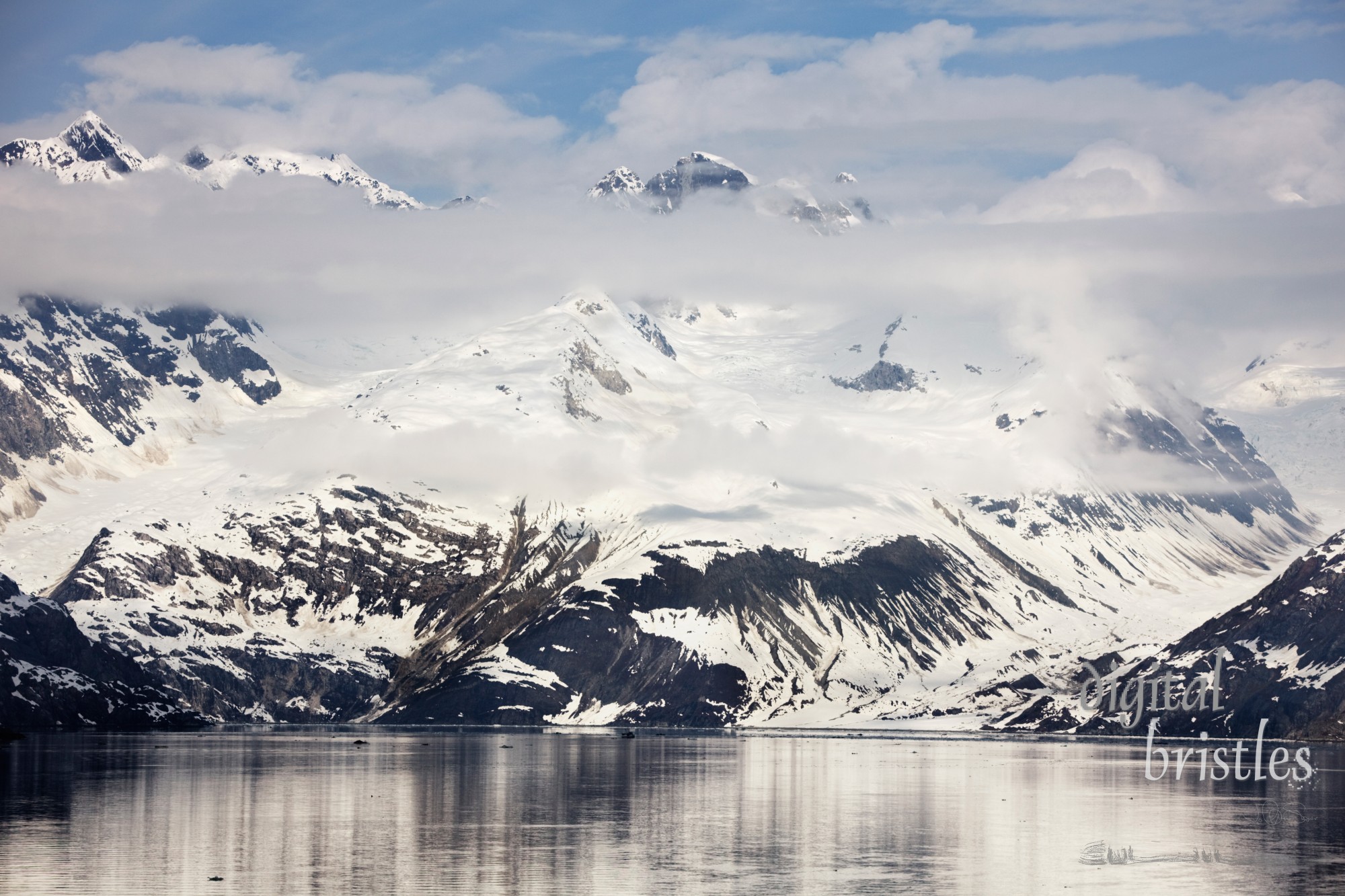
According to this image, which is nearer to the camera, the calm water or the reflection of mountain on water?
the calm water

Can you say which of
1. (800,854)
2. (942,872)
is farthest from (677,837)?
(942,872)

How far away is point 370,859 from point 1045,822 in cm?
7274

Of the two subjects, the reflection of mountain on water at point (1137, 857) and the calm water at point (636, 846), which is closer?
the calm water at point (636, 846)

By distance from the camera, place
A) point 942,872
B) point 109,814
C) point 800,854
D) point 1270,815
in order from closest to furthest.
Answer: point 942,872 < point 800,854 < point 109,814 < point 1270,815

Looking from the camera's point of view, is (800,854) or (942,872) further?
(800,854)

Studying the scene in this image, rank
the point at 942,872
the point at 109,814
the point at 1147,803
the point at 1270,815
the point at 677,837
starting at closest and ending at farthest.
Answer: the point at 942,872, the point at 677,837, the point at 109,814, the point at 1270,815, the point at 1147,803

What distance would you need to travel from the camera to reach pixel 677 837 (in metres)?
161

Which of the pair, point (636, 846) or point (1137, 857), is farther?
point (636, 846)

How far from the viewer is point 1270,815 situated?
183 meters

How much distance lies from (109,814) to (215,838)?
24.0 metres

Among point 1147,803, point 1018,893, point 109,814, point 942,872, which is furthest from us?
point 1147,803

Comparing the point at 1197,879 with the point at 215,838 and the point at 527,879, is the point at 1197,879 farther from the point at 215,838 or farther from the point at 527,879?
the point at 215,838

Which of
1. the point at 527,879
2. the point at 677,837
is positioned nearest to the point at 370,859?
the point at 527,879

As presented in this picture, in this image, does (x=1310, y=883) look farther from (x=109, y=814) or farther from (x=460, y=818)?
(x=109, y=814)
